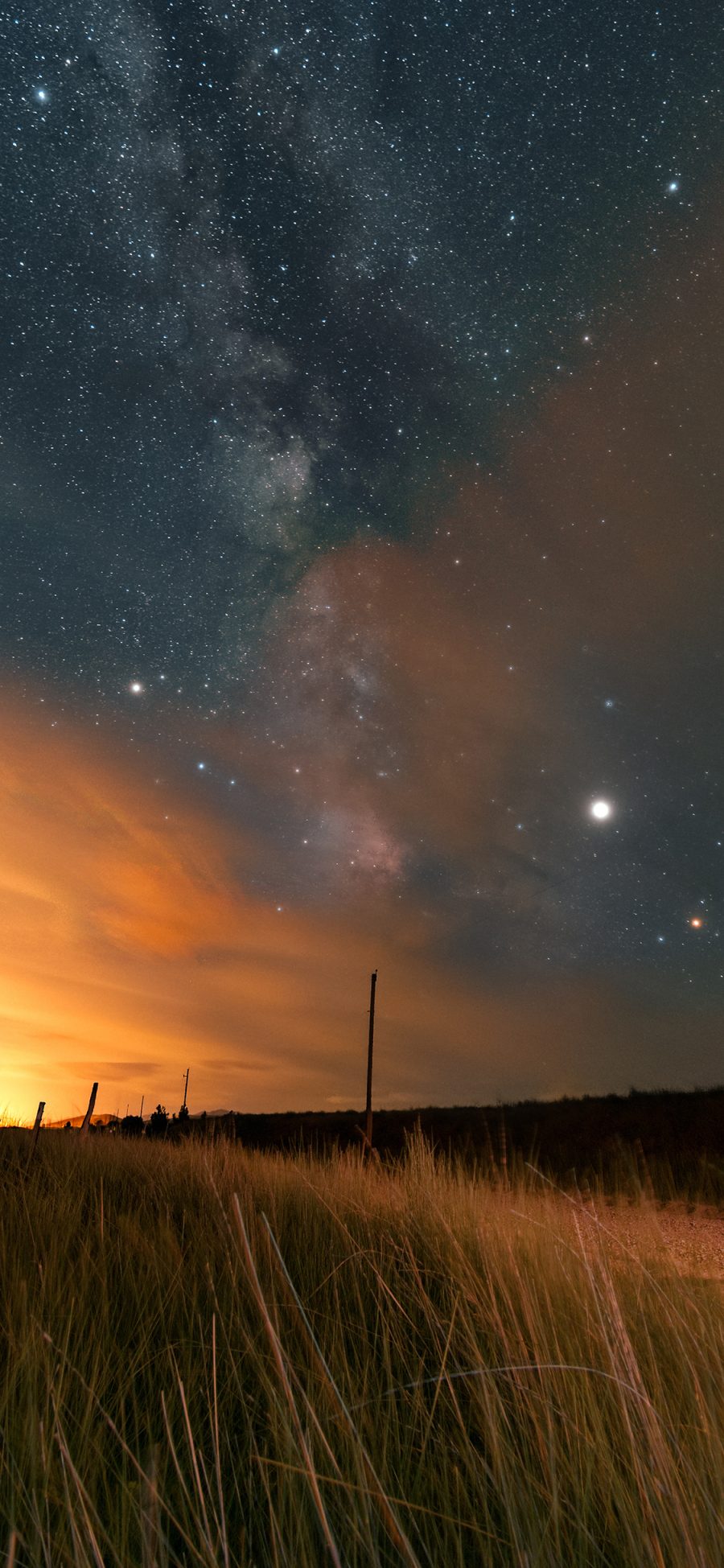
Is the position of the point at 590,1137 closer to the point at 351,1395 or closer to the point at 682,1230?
the point at 682,1230

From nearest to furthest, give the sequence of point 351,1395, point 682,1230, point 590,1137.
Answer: point 351,1395, point 682,1230, point 590,1137

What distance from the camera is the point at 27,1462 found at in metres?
2.25

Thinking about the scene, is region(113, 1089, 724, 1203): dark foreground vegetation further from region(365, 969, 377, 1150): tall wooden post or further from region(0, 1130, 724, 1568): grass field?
region(0, 1130, 724, 1568): grass field

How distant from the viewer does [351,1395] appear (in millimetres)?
2588

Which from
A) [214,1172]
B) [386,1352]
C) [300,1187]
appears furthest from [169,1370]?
[214,1172]

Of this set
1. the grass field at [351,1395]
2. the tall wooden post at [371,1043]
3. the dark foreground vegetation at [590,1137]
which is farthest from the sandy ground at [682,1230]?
the tall wooden post at [371,1043]

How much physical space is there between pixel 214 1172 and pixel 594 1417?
17.6ft

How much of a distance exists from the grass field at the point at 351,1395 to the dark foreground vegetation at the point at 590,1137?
6509 millimetres

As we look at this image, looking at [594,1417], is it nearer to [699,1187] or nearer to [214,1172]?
[214,1172]

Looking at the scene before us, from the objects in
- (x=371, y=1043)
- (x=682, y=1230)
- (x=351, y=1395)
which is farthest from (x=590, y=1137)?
(x=351, y=1395)

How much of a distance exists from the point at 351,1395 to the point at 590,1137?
2247 centimetres

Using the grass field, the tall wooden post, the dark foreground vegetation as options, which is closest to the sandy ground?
the grass field

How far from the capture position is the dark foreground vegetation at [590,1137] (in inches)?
666

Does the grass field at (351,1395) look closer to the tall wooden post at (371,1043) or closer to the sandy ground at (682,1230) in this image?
the sandy ground at (682,1230)
